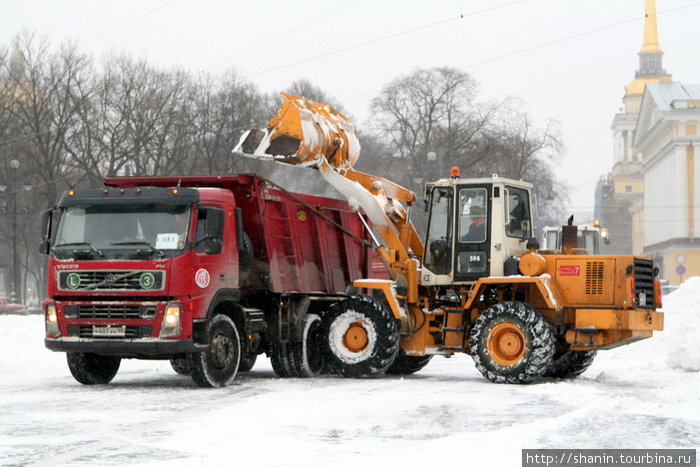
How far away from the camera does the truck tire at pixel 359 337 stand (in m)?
17.9

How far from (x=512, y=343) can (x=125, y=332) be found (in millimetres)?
5243

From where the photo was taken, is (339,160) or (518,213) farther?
(339,160)

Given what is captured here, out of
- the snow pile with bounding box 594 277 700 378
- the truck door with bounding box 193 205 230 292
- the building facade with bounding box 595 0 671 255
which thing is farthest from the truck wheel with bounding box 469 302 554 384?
the building facade with bounding box 595 0 671 255

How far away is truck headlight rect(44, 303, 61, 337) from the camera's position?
16.1 m

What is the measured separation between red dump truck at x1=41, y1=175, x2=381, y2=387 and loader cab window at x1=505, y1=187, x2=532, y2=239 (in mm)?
3276

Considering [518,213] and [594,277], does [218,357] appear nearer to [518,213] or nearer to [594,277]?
[518,213]

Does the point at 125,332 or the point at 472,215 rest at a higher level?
the point at 472,215

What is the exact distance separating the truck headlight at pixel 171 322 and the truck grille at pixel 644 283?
6320 millimetres

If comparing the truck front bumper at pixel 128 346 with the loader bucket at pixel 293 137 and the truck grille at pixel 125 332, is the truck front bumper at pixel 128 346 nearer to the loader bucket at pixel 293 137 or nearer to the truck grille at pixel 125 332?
the truck grille at pixel 125 332

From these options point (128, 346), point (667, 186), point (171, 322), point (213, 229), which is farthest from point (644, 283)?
point (667, 186)

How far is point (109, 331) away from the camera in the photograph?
15805mm

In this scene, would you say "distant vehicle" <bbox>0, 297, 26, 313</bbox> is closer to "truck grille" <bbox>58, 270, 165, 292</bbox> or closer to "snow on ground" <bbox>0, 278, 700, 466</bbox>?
"snow on ground" <bbox>0, 278, 700, 466</bbox>

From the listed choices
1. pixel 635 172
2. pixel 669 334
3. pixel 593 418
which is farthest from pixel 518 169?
pixel 635 172

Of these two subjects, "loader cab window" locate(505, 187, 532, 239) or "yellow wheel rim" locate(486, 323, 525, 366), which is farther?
"loader cab window" locate(505, 187, 532, 239)
